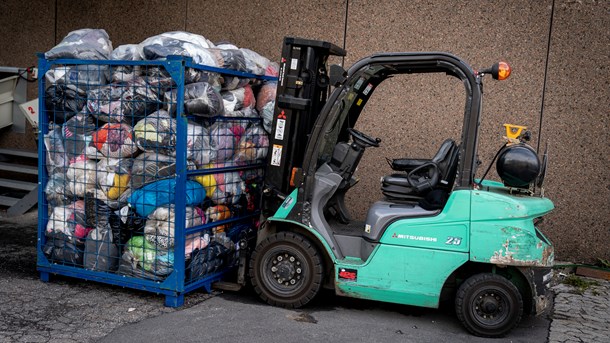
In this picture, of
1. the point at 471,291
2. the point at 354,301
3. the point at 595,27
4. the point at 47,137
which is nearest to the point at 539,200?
the point at 471,291

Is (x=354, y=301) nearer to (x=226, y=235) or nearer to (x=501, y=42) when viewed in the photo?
(x=226, y=235)

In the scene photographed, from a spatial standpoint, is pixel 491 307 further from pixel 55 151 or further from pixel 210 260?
pixel 55 151

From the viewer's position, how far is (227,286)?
18.8ft

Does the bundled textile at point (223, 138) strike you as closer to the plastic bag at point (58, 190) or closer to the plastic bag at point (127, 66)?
the plastic bag at point (127, 66)

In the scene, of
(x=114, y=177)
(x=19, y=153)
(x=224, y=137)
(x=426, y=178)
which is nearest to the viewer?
(x=426, y=178)

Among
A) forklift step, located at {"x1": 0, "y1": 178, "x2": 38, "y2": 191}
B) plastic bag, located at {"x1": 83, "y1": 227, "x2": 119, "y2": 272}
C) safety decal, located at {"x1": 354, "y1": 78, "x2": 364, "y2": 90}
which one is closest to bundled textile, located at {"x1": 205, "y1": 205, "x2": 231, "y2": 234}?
plastic bag, located at {"x1": 83, "y1": 227, "x2": 119, "y2": 272}

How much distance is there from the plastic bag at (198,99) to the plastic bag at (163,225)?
839 millimetres

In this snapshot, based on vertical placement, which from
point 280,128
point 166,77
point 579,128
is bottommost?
point 280,128

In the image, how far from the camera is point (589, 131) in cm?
699

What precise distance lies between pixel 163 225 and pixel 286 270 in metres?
1.14

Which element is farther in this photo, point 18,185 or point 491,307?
point 18,185

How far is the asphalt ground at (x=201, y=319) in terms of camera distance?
4.67 metres

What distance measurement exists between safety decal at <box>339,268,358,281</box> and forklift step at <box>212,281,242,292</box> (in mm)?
1083

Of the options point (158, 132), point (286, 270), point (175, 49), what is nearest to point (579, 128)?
point (286, 270)
